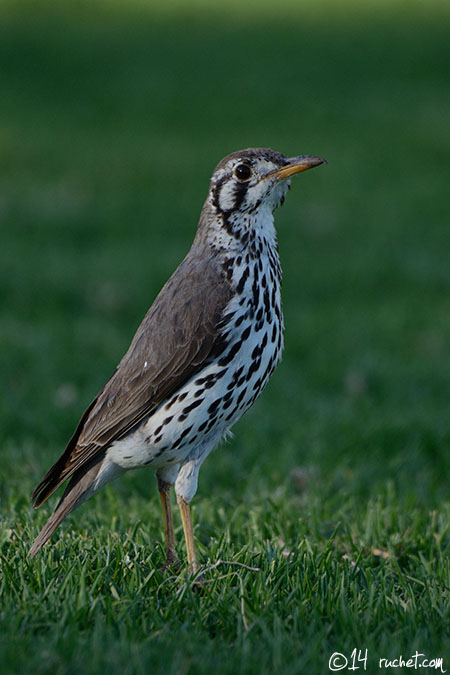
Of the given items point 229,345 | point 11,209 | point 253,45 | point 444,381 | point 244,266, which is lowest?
point 444,381

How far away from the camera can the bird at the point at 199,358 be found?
4.42m

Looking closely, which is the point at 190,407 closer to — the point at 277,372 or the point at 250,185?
the point at 250,185

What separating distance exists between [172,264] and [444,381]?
154 inches

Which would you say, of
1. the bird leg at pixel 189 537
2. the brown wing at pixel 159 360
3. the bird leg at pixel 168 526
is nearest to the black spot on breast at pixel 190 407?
the brown wing at pixel 159 360

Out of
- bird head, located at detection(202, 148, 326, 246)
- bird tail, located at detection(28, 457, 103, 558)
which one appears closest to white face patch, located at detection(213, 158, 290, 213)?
bird head, located at detection(202, 148, 326, 246)

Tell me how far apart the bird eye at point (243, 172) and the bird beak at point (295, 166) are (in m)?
0.10

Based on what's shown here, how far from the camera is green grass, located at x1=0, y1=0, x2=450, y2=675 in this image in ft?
12.0

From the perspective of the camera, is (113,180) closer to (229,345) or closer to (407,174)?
(407,174)

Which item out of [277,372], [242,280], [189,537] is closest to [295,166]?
[242,280]

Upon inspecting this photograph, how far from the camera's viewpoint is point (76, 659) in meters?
3.22

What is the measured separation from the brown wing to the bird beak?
1.74ft

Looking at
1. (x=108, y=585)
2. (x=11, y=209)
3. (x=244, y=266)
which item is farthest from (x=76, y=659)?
(x=11, y=209)

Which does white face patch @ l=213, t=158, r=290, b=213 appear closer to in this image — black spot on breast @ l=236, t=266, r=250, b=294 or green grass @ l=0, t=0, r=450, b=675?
black spot on breast @ l=236, t=266, r=250, b=294

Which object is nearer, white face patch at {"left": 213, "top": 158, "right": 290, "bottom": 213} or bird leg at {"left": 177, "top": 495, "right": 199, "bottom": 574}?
bird leg at {"left": 177, "top": 495, "right": 199, "bottom": 574}
